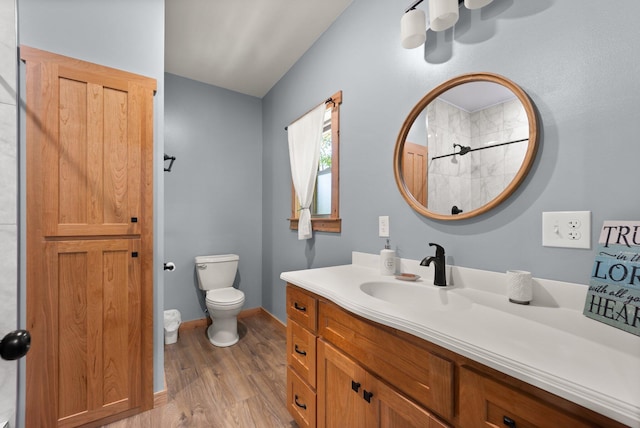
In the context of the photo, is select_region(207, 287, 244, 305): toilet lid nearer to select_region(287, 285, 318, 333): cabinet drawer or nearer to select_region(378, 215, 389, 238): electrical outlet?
select_region(287, 285, 318, 333): cabinet drawer

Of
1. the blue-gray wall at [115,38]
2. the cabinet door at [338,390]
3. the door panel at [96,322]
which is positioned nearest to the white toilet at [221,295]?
the blue-gray wall at [115,38]

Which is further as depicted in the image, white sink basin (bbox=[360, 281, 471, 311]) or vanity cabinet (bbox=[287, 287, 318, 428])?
vanity cabinet (bbox=[287, 287, 318, 428])

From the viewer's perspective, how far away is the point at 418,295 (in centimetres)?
118

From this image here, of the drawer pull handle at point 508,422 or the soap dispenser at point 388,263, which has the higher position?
the soap dispenser at point 388,263

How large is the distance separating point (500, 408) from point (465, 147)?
3.37ft

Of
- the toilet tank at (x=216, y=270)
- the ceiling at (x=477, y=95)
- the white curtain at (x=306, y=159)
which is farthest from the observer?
the toilet tank at (x=216, y=270)

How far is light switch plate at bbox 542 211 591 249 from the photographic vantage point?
0.85 m

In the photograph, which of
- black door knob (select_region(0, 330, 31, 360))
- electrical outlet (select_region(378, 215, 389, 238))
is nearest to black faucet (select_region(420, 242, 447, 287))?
electrical outlet (select_region(378, 215, 389, 238))

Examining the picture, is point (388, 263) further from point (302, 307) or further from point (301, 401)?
point (301, 401)

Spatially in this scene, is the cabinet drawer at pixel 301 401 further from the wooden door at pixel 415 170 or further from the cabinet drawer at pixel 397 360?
the wooden door at pixel 415 170

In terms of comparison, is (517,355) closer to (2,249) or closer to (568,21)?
(568,21)

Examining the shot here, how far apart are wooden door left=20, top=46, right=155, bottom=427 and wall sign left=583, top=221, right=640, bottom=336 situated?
78.3 inches

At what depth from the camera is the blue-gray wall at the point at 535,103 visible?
81 centimetres

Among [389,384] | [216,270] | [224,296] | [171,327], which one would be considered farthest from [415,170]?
[171,327]
